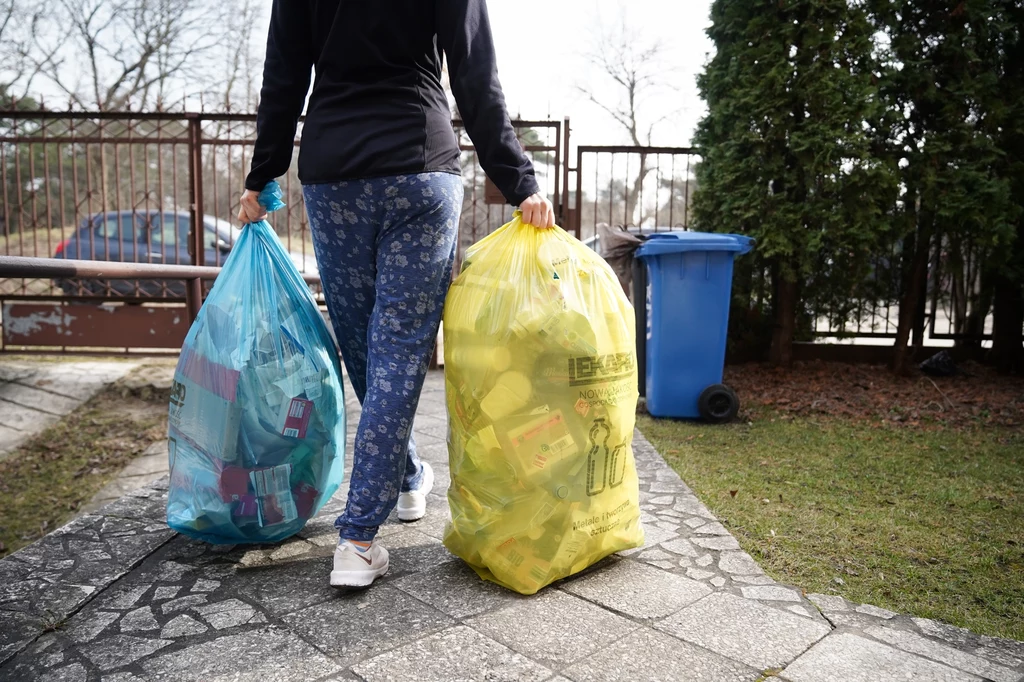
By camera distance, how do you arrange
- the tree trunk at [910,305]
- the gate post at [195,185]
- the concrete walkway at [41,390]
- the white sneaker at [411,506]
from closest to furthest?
1. the white sneaker at [411,506]
2. the concrete walkway at [41,390]
3. the tree trunk at [910,305]
4. the gate post at [195,185]

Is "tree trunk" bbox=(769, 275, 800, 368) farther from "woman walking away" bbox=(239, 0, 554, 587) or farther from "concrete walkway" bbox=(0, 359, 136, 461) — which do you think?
"concrete walkway" bbox=(0, 359, 136, 461)

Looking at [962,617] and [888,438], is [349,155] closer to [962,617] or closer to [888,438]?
[962,617]

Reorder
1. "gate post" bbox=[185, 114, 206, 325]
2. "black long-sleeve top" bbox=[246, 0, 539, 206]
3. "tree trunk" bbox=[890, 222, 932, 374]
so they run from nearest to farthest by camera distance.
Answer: "black long-sleeve top" bbox=[246, 0, 539, 206] < "tree trunk" bbox=[890, 222, 932, 374] < "gate post" bbox=[185, 114, 206, 325]

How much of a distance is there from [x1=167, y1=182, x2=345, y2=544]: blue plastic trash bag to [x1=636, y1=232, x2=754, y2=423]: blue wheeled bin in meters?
2.43

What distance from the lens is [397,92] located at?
178 centimetres

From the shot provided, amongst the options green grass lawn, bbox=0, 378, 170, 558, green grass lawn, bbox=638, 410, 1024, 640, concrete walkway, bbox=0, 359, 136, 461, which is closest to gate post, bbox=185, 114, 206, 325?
concrete walkway, bbox=0, 359, 136, 461

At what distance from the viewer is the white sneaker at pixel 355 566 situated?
1765 mm

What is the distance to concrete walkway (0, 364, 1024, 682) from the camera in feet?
4.82

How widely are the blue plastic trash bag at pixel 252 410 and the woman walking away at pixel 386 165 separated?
0.81 ft

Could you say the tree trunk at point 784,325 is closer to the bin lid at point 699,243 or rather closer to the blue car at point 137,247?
the bin lid at point 699,243

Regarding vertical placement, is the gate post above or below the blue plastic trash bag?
above

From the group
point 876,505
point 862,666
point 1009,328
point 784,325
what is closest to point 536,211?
point 862,666

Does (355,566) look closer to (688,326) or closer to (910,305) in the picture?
(688,326)

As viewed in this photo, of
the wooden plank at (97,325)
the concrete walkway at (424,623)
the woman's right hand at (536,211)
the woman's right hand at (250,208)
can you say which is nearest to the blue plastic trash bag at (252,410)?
the woman's right hand at (250,208)
